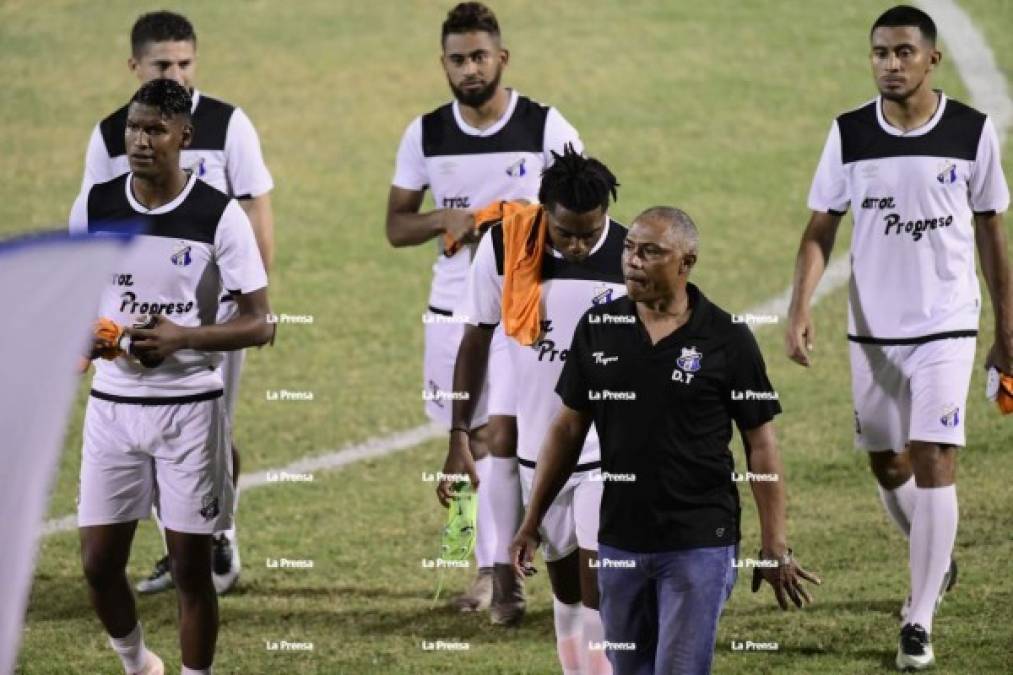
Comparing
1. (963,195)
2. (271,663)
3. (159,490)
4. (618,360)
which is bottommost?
(271,663)

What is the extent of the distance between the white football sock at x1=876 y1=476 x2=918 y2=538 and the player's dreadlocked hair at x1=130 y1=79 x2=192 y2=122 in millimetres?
3817

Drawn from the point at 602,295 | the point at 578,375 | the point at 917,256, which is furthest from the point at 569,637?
the point at 917,256

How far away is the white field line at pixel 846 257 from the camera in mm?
13531

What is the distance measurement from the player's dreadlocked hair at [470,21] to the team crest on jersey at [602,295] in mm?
2291

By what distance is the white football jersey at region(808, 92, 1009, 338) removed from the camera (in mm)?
9289

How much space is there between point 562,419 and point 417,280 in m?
11.1

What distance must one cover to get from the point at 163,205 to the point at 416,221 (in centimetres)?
217

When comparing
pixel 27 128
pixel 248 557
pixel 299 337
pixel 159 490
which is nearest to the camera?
pixel 159 490

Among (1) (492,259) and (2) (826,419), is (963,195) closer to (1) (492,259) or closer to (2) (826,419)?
(1) (492,259)

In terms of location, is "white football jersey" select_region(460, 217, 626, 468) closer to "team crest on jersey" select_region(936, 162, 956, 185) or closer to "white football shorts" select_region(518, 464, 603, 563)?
"white football shorts" select_region(518, 464, 603, 563)

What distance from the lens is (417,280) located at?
1834cm

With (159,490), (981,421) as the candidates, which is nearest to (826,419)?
(981,421)

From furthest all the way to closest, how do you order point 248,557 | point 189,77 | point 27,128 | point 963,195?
point 27,128, point 248,557, point 189,77, point 963,195

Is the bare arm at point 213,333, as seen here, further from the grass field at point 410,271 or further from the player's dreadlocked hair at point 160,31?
the player's dreadlocked hair at point 160,31
